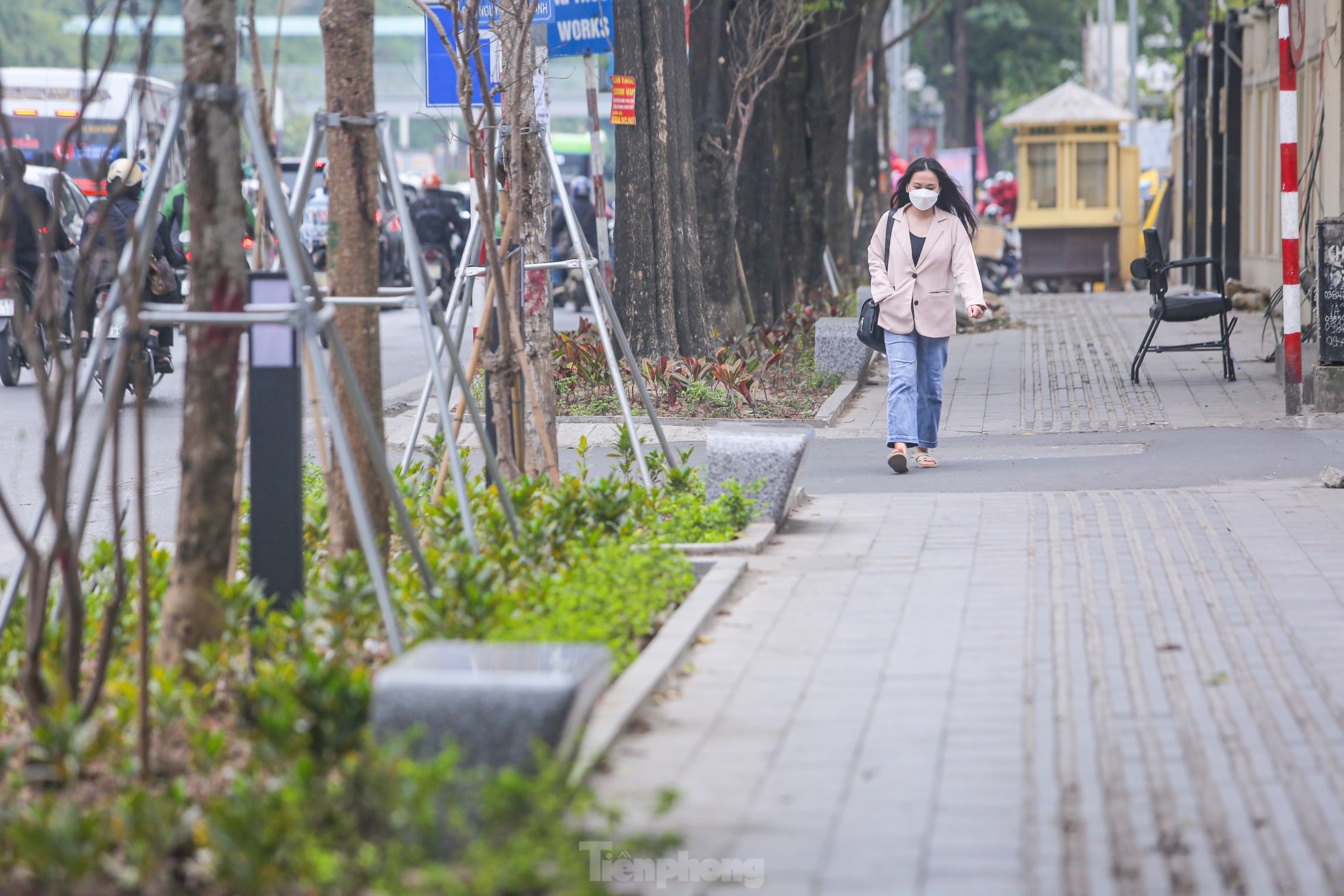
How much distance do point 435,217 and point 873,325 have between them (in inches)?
652

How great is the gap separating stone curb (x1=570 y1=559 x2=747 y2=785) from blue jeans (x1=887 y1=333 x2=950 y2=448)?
2.99 metres

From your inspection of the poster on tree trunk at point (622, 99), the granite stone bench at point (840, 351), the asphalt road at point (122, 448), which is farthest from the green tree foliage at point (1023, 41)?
the poster on tree trunk at point (622, 99)

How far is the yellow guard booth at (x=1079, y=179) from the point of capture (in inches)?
1067

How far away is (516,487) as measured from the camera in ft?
→ 23.0

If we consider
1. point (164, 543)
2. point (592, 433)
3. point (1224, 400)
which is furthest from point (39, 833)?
point (1224, 400)

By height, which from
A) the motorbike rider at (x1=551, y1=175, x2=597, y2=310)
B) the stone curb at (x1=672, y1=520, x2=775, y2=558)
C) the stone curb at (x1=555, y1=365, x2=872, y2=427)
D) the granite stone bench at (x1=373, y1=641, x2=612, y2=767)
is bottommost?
the stone curb at (x1=672, y1=520, x2=775, y2=558)

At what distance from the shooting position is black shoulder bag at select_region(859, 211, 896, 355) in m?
9.52

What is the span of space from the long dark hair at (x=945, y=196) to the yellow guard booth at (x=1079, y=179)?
714 inches

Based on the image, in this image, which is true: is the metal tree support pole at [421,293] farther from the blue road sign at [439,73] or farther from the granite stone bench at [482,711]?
the blue road sign at [439,73]

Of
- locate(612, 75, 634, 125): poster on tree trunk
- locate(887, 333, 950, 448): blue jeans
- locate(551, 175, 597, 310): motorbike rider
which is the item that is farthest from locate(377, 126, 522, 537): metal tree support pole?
locate(551, 175, 597, 310): motorbike rider

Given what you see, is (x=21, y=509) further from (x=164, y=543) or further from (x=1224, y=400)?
(x=1224, y=400)

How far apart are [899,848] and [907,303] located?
19.9ft

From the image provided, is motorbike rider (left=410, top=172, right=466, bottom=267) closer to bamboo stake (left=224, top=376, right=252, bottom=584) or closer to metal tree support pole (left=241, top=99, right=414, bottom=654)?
bamboo stake (left=224, top=376, right=252, bottom=584)

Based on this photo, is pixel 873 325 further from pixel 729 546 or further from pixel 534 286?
pixel 729 546
